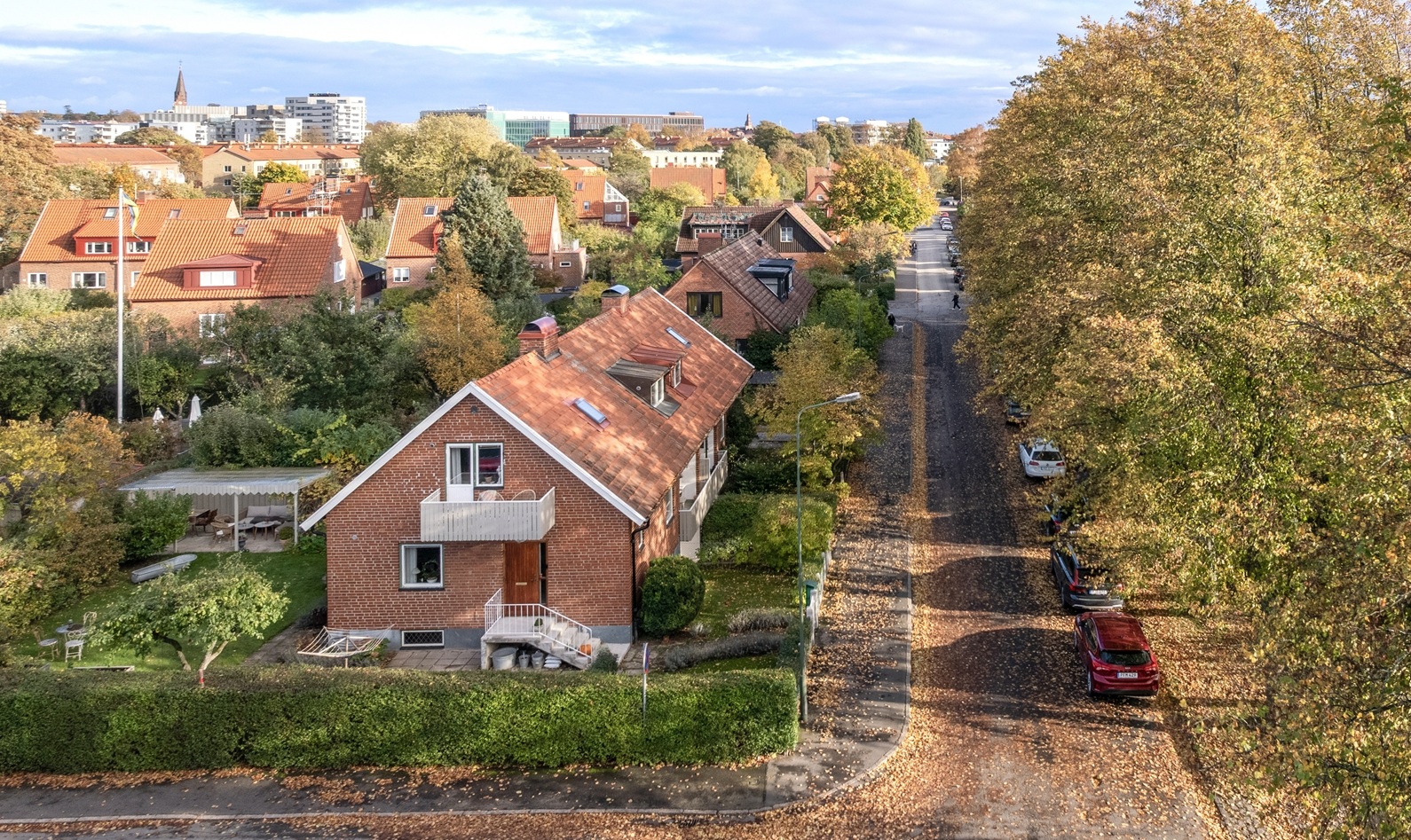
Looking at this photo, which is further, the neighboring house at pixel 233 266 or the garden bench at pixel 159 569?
the neighboring house at pixel 233 266

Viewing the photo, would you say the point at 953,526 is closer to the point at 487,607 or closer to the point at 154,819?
the point at 487,607

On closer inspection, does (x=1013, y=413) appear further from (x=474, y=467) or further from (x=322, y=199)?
(x=322, y=199)

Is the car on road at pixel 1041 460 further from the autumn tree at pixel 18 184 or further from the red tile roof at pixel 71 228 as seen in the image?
the autumn tree at pixel 18 184

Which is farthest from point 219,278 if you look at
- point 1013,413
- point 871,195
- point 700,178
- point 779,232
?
point 700,178

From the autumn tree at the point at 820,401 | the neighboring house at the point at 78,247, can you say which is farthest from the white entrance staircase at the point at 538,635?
the neighboring house at the point at 78,247

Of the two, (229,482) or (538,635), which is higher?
(229,482)

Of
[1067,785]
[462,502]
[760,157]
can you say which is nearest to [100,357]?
[462,502]

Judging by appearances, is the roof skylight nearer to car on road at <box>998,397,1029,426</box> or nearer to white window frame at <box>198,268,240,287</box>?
car on road at <box>998,397,1029,426</box>
